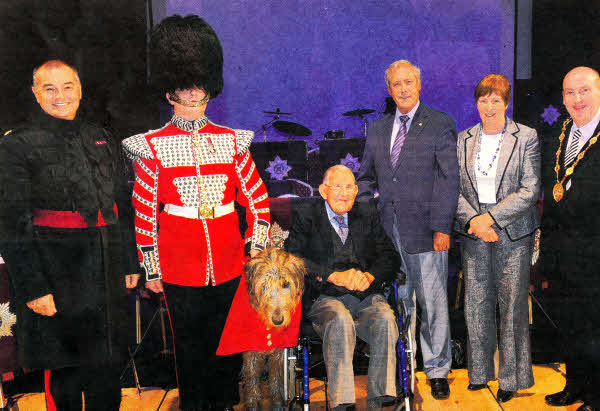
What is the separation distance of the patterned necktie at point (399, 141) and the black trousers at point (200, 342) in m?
1.43

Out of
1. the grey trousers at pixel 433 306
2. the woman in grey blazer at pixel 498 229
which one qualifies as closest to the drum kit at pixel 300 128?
the woman in grey blazer at pixel 498 229

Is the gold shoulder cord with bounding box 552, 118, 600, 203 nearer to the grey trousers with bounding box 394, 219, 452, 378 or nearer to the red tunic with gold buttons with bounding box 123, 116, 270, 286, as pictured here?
the grey trousers with bounding box 394, 219, 452, 378

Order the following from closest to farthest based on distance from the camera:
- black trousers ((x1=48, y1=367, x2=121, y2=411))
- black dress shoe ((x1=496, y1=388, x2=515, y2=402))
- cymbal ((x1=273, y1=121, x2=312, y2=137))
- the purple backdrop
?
black trousers ((x1=48, y1=367, x2=121, y2=411)) → black dress shoe ((x1=496, y1=388, x2=515, y2=402)) → the purple backdrop → cymbal ((x1=273, y1=121, x2=312, y2=137))

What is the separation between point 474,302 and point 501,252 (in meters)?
0.41

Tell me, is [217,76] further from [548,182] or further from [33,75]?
[548,182]

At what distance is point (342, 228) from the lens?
123 inches

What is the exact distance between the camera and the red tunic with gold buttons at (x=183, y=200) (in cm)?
275

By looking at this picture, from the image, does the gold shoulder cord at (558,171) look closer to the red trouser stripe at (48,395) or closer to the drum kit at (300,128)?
the red trouser stripe at (48,395)

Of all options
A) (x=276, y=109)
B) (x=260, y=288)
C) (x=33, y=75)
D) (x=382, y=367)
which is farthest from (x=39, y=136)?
(x=276, y=109)

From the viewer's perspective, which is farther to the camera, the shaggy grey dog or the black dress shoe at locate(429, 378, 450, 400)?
the black dress shoe at locate(429, 378, 450, 400)

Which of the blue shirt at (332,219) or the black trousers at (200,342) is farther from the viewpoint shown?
the blue shirt at (332,219)

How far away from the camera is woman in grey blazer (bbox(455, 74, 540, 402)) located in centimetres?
314

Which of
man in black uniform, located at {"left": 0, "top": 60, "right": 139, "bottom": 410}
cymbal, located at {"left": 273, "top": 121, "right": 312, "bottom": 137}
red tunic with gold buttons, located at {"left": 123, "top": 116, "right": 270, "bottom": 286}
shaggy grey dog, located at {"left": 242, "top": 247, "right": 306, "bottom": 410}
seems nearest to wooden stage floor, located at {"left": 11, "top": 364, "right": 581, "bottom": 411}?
shaggy grey dog, located at {"left": 242, "top": 247, "right": 306, "bottom": 410}

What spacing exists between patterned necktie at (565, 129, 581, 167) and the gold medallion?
0.15m
